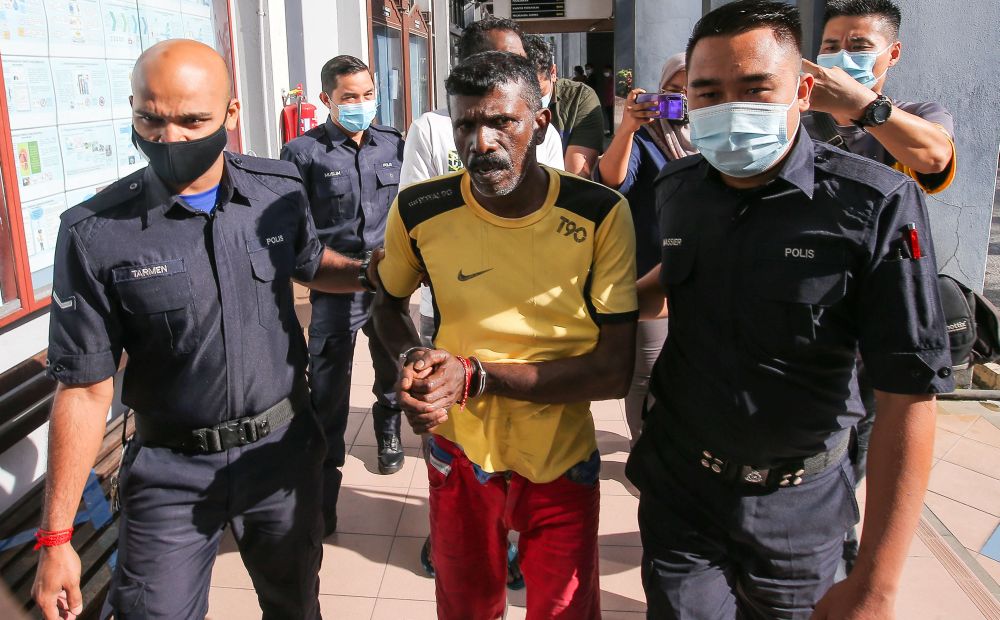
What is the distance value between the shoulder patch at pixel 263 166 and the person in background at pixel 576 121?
5.13 ft

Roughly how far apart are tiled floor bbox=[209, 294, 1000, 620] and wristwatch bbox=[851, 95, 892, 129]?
1872 millimetres

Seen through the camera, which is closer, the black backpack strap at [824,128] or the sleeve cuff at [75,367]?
the sleeve cuff at [75,367]

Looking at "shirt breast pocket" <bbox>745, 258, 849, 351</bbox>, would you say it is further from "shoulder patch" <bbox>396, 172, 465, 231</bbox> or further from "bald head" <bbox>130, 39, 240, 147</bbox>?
"bald head" <bbox>130, 39, 240, 147</bbox>

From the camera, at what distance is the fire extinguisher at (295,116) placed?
616 cm

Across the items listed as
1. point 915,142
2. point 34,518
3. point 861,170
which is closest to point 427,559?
point 34,518

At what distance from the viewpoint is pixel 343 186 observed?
4125 millimetres

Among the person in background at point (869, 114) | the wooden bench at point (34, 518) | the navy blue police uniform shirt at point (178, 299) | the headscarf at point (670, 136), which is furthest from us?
the headscarf at point (670, 136)

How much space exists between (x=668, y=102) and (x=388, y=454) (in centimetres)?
235

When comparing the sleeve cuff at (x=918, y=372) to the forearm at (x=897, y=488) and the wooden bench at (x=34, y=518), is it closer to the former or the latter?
the forearm at (x=897, y=488)

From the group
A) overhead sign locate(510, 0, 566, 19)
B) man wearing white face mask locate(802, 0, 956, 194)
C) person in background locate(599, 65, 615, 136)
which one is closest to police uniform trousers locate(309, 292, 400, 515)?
man wearing white face mask locate(802, 0, 956, 194)

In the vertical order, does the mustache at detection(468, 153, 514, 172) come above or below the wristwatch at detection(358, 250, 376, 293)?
above

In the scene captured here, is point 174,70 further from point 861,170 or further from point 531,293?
point 861,170

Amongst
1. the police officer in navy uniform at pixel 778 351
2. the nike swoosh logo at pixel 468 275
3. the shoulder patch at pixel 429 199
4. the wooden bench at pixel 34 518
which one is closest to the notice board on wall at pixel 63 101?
the wooden bench at pixel 34 518

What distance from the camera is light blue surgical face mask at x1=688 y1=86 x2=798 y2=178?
5.96 ft
